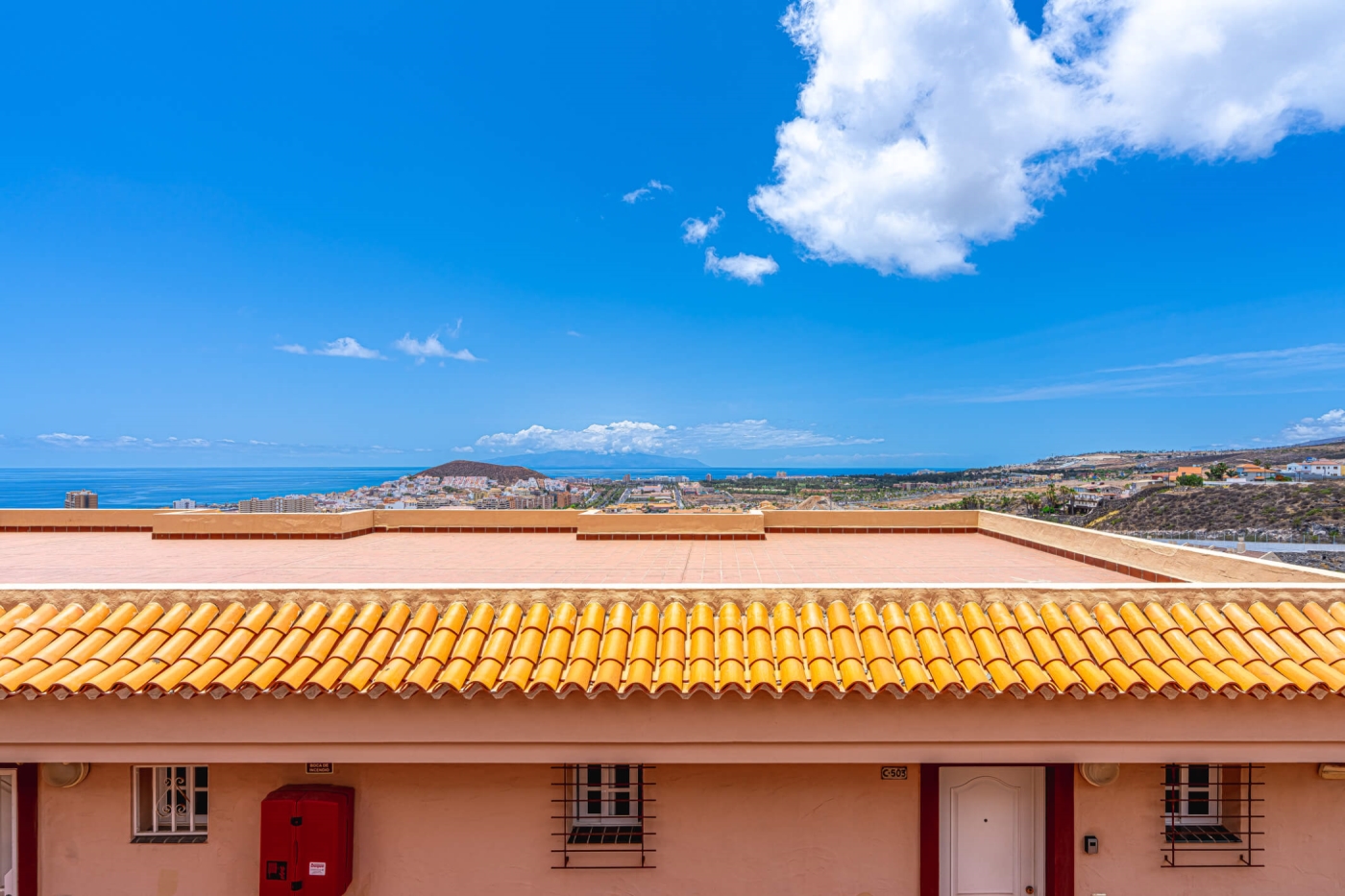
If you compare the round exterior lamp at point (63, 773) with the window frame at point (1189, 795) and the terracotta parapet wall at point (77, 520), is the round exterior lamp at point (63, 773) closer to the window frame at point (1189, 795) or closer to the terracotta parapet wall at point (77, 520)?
the terracotta parapet wall at point (77, 520)

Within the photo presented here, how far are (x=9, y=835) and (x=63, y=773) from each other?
0.90 meters

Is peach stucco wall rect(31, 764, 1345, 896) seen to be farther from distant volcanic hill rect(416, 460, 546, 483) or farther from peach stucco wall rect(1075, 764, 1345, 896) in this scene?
distant volcanic hill rect(416, 460, 546, 483)

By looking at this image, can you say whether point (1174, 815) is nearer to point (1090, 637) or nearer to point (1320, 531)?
point (1090, 637)

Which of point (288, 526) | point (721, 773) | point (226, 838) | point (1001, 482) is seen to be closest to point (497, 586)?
point (721, 773)

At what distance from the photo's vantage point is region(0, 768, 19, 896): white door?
5254 millimetres

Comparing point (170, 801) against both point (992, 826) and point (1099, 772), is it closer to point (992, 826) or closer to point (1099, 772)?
point (992, 826)

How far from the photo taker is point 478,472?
32250 mm

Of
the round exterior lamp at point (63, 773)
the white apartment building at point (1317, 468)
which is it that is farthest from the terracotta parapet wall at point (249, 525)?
the white apartment building at point (1317, 468)

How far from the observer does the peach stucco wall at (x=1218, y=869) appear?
17.5ft

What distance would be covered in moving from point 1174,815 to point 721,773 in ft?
13.3

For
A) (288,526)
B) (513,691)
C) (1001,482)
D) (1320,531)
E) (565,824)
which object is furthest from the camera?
(1001,482)

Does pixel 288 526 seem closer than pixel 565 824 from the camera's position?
No

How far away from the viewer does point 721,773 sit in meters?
5.43

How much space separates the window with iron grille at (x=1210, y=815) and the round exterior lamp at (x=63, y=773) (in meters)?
9.45
